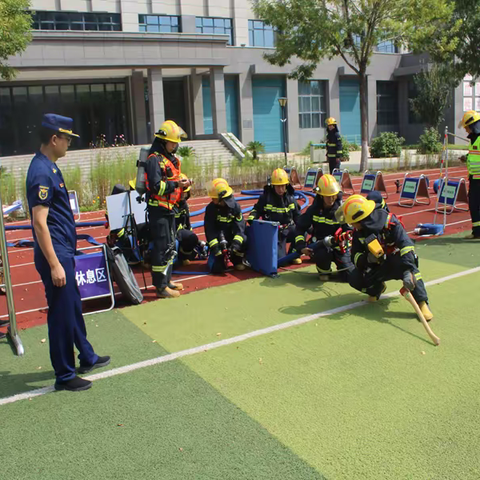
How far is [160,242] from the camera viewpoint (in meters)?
6.48

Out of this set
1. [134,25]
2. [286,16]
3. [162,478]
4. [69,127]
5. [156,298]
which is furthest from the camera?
[134,25]

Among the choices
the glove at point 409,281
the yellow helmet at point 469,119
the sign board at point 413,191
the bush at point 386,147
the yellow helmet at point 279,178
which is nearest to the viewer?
the glove at point 409,281

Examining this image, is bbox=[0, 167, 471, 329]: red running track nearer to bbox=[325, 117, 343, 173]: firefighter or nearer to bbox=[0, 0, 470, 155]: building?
bbox=[325, 117, 343, 173]: firefighter

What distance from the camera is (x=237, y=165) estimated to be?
18469 mm

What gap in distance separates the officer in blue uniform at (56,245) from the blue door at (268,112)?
111ft

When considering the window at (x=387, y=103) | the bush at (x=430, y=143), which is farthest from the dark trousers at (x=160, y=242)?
the window at (x=387, y=103)

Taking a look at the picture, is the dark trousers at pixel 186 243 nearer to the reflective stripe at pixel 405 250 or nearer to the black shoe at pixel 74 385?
the reflective stripe at pixel 405 250

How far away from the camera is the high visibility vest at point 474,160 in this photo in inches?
356

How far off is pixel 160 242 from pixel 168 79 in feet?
101

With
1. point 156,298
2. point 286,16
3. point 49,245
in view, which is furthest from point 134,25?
point 49,245

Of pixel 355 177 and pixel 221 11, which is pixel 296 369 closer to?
pixel 355 177

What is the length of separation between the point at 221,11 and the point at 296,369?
3683 centimetres

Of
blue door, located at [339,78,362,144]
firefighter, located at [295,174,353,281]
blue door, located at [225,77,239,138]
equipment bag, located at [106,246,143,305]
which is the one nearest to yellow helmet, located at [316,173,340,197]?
firefighter, located at [295,174,353,281]

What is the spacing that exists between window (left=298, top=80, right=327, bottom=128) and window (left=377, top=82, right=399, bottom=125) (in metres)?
5.59
